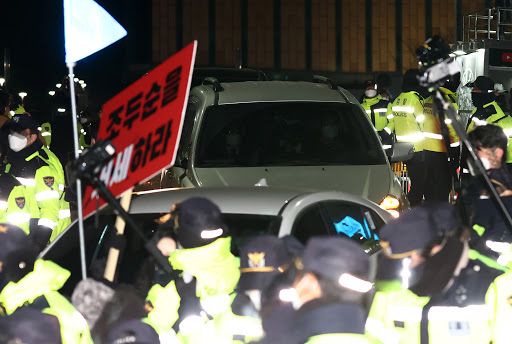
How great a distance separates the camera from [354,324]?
384 centimetres

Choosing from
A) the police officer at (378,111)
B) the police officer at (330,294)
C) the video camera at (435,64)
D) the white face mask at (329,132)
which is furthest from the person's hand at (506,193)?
the police officer at (378,111)

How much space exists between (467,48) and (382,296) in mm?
16210

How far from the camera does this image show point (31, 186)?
948 cm

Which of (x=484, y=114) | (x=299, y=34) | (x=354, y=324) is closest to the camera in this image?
(x=354, y=324)

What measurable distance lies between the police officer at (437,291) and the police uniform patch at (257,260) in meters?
0.57

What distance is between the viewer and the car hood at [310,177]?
10.0 meters

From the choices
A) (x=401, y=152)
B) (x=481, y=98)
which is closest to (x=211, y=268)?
(x=401, y=152)

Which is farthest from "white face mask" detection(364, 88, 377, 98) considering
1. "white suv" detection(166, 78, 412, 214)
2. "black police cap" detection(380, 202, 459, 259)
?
A: "black police cap" detection(380, 202, 459, 259)

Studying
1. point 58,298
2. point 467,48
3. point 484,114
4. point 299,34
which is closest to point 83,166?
point 58,298

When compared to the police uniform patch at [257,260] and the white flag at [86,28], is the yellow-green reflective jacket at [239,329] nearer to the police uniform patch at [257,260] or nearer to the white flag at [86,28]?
the police uniform patch at [257,260]

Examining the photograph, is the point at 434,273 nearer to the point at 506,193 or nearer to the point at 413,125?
the point at 506,193

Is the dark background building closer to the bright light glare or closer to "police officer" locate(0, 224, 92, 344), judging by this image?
"police officer" locate(0, 224, 92, 344)

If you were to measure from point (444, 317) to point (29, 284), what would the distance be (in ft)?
5.18

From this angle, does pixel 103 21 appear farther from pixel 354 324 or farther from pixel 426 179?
pixel 426 179
